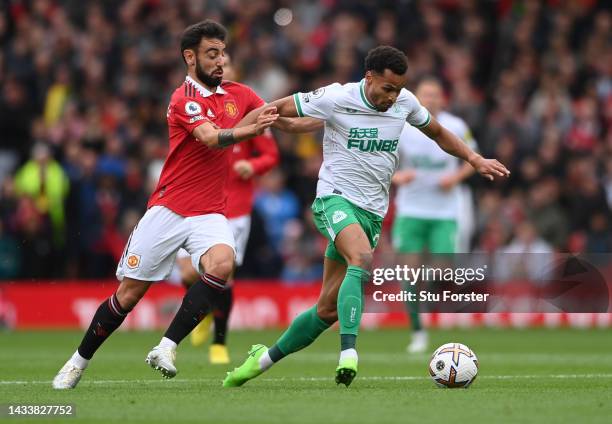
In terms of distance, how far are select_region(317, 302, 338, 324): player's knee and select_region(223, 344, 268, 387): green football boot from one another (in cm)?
49

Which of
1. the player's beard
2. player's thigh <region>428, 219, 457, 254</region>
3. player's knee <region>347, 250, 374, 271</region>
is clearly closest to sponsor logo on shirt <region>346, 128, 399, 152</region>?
player's knee <region>347, 250, 374, 271</region>

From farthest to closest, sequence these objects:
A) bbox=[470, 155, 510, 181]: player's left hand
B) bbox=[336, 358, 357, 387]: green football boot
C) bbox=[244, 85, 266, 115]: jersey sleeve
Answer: bbox=[244, 85, 266, 115]: jersey sleeve < bbox=[470, 155, 510, 181]: player's left hand < bbox=[336, 358, 357, 387]: green football boot

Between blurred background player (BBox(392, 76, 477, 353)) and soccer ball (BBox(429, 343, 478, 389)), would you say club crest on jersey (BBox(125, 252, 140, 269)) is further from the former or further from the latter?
blurred background player (BBox(392, 76, 477, 353))

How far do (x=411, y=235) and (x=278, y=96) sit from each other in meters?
7.17

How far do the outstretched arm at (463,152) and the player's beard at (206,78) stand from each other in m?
1.58

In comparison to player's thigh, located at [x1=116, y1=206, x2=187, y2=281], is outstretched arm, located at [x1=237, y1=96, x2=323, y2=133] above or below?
above

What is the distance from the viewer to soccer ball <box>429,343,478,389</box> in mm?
9336

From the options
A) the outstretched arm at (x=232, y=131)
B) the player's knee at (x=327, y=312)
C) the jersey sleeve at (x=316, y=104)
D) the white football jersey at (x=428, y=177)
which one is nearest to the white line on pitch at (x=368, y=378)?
the player's knee at (x=327, y=312)

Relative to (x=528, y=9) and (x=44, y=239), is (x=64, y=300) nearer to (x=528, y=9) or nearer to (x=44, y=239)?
(x=44, y=239)

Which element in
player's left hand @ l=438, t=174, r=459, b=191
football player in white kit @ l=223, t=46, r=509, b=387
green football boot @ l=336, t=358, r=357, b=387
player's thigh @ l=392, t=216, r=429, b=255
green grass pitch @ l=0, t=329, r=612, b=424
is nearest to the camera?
green grass pitch @ l=0, t=329, r=612, b=424

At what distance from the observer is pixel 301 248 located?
2025cm

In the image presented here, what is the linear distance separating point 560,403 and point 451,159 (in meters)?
7.12

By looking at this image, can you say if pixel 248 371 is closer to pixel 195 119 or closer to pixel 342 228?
pixel 342 228

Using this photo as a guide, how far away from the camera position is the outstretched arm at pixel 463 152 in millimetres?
9812
